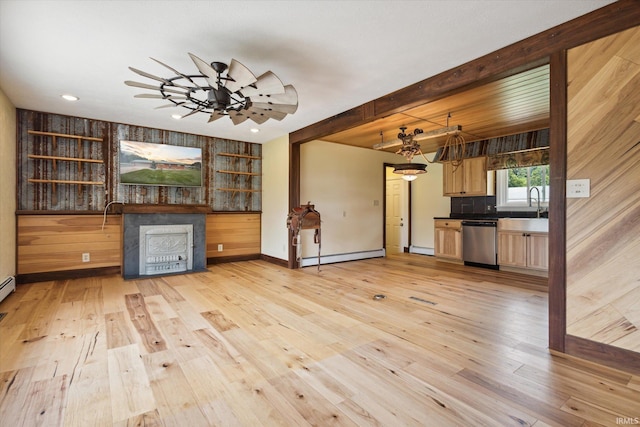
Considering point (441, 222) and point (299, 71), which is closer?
point (299, 71)

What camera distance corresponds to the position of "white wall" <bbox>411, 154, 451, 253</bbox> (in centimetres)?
716

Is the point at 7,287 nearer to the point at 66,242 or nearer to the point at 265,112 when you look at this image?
the point at 66,242

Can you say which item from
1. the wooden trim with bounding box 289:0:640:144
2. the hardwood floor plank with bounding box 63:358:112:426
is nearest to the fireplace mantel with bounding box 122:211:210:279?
the hardwood floor plank with bounding box 63:358:112:426

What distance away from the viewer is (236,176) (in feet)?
20.6

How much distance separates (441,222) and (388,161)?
6.12ft

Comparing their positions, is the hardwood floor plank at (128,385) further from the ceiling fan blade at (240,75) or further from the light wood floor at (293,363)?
the ceiling fan blade at (240,75)

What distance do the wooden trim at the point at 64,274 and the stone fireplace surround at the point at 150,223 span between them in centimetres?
51

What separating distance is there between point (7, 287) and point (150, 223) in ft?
5.88

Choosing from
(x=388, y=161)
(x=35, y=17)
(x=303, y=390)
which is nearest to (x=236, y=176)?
(x=388, y=161)

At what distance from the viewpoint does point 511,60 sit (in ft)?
8.45

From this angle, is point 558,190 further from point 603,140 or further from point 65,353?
point 65,353

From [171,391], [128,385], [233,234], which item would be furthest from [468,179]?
[128,385]

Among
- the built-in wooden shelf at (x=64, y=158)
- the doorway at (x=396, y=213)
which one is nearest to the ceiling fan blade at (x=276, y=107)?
the built-in wooden shelf at (x=64, y=158)

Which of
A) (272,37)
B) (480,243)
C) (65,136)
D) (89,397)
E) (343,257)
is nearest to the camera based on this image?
(89,397)
